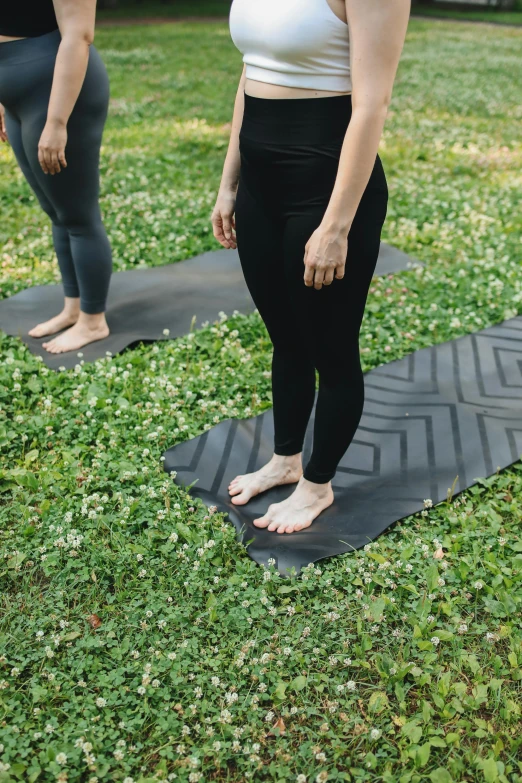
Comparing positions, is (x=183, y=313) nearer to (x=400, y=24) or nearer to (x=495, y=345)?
(x=495, y=345)

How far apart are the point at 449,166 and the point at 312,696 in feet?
20.8

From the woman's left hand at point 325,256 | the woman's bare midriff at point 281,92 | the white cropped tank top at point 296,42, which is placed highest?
the white cropped tank top at point 296,42

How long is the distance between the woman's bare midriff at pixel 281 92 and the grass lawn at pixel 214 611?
158 centimetres

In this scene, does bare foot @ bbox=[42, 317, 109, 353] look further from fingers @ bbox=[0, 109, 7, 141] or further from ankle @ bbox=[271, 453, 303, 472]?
ankle @ bbox=[271, 453, 303, 472]

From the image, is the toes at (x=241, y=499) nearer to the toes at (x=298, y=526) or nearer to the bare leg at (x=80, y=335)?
the toes at (x=298, y=526)

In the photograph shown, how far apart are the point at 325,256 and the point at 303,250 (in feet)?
0.43

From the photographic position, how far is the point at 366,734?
6.54 ft

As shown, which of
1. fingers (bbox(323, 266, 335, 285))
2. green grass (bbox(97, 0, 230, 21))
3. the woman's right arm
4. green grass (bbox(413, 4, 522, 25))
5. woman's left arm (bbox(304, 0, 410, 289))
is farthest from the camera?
green grass (bbox(413, 4, 522, 25))

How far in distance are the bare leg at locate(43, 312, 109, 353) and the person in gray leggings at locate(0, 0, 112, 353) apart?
0.18 meters

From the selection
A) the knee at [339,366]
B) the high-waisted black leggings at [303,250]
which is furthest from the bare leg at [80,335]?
the knee at [339,366]

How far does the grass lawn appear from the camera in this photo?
6.40 ft

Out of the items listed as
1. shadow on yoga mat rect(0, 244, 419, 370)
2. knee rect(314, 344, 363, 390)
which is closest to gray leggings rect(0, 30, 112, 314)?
shadow on yoga mat rect(0, 244, 419, 370)

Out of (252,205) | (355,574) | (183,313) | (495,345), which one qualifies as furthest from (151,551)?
(495,345)

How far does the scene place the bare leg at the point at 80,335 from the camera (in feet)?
12.6
